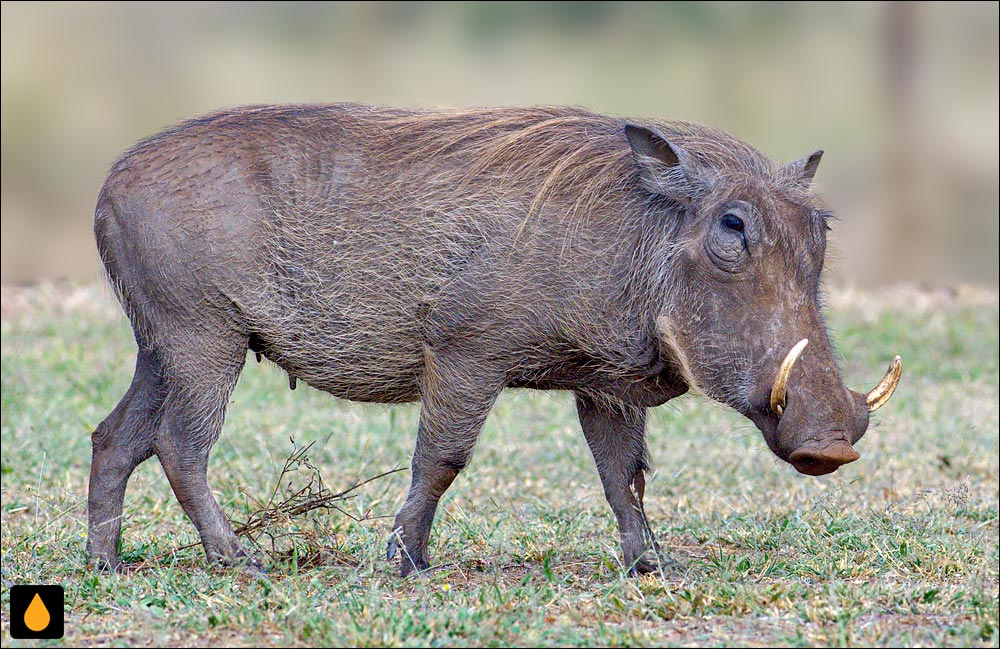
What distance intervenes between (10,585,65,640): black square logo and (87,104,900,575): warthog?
753mm

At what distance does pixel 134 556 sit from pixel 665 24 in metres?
8.54

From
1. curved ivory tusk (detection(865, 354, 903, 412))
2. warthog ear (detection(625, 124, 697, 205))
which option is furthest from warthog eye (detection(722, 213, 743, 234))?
curved ivory tusk (detection(865, 354, 903, 412))

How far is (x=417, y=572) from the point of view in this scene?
13.1 ft

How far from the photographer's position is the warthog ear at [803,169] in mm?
4055

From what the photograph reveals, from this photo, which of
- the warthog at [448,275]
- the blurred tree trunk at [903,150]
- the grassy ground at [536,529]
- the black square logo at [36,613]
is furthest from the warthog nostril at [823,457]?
the blurred tree trunk at [903,150]

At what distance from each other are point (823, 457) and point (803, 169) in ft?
3.45

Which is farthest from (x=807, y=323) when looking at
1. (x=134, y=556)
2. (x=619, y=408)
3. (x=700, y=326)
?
(x=134, y=556)

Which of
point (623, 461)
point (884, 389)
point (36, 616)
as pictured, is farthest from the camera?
point (623, 461)

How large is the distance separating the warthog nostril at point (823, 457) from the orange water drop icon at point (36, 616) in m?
2.05

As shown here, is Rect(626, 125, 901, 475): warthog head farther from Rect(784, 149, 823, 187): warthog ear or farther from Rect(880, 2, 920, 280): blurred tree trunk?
Rect(880, 2, 920, 280): blurred tree trunk

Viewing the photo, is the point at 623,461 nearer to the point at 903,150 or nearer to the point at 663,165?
the point at 663,165

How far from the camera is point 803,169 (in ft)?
13.5

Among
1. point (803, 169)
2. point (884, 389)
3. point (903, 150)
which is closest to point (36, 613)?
point (884, 389)

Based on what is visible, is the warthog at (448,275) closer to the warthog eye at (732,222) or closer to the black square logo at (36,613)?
the warthog eye at (732,222)
